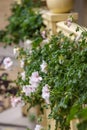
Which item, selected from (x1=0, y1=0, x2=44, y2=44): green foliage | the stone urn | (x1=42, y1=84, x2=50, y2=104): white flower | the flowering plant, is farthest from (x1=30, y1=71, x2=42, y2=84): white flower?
(x1=0, y1=0, x2=44, y2=44): green foliage

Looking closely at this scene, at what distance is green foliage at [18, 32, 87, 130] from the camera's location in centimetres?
153

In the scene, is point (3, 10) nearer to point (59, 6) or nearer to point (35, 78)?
point (59, 6)

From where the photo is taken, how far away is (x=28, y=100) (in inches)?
77.9

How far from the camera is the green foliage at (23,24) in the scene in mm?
2803

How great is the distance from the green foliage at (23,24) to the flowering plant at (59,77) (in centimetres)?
79

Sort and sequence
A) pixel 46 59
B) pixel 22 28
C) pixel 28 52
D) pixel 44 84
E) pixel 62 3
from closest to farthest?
pixel 44 84 < pixel 46 59 < pixel 28 52 < pixel 62 3 < pixel 22 28

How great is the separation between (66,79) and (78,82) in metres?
0.08

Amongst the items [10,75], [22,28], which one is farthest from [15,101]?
[10,75]

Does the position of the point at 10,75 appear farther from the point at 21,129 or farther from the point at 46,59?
the point at 46,59

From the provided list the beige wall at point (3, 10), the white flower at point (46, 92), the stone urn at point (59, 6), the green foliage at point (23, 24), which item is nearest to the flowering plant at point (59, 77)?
the white flower at point (46, 92)

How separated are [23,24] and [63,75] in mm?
1267

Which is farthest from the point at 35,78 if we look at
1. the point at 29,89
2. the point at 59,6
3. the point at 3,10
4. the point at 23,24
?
the point at 3,10

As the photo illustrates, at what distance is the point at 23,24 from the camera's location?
2863 mm

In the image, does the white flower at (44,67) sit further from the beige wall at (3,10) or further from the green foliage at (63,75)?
the beige wall at (3,10)
